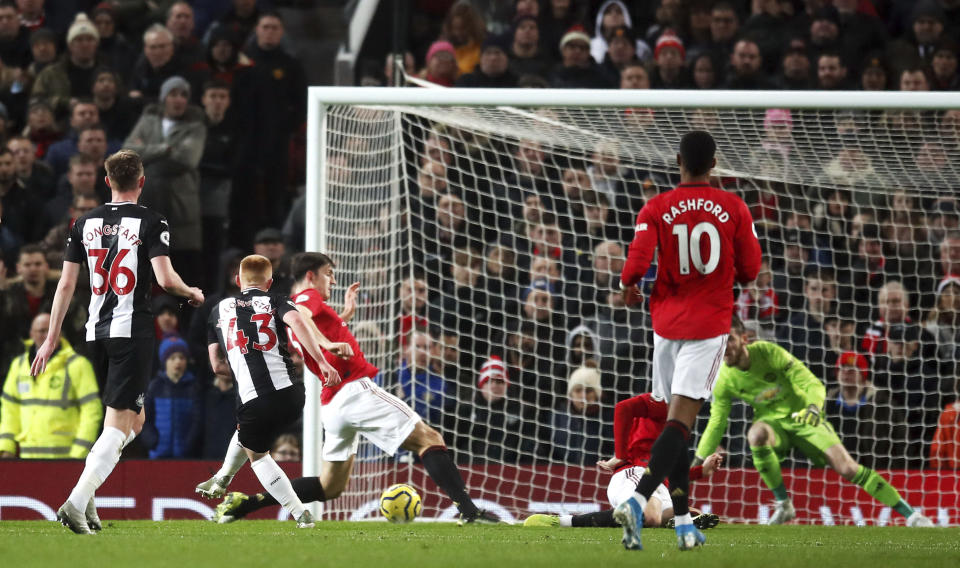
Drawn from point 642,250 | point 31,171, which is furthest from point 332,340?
point 31,171

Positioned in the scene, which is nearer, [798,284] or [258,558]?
[258,558]

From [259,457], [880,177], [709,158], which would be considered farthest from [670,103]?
[259,457]

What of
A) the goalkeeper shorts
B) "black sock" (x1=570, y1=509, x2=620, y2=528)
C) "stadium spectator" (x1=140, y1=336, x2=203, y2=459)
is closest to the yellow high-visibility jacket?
"stadium spectator" (x1=140, y1=336, x2=203, y2=459)

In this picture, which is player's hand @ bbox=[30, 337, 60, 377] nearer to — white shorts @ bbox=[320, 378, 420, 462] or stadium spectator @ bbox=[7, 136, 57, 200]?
white shorts @ bbox=[320, 378, 420, 462]

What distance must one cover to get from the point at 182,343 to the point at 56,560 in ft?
16.8

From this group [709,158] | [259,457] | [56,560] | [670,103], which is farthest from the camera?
[670,103]

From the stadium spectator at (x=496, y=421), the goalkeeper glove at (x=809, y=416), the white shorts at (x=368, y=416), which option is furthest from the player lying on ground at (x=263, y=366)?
the goalkeeper glove at (x=809, y=416)

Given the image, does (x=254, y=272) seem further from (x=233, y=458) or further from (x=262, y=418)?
(x=233, y=458)

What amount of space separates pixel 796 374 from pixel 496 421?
2244mm

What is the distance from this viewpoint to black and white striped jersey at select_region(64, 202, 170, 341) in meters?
6.46

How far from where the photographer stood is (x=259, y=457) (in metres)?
7.29

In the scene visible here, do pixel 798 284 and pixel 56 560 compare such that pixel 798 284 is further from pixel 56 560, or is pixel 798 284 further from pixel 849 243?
pixel 56 560

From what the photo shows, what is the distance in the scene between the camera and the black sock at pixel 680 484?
5938 mm

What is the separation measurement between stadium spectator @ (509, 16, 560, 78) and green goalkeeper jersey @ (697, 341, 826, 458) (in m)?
3.93
